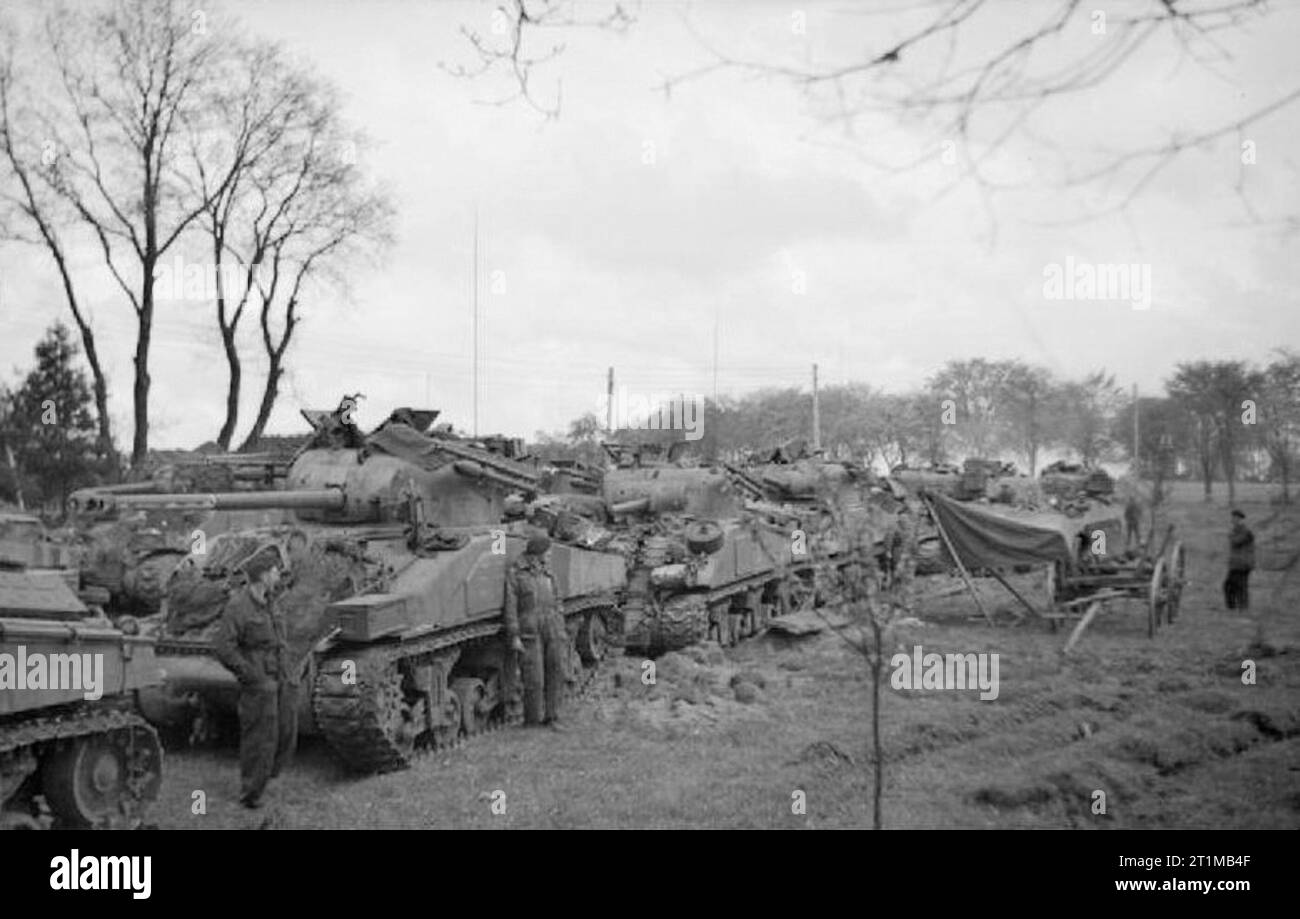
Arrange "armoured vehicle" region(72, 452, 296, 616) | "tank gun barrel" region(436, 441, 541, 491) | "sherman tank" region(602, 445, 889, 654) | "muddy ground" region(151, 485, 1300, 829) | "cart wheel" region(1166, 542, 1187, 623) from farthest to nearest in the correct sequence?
"cart wheel" region(1166, 542, 1187, 623) < "sherman tank" region(602, 445, 889, 654) < "armoured vehicle" region(72, 452, 296, 616) < "tank gun barrel" region(436, 441, 541, 491) < "muddy ground" region(151, 485, 1300, 829)

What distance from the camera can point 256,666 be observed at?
24.2 feet

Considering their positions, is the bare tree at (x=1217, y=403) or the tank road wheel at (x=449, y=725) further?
the tank road wheel at (x=449, y=725)

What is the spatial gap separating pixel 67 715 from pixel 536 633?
4.03 meters

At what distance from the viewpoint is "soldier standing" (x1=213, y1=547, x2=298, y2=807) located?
290 inches

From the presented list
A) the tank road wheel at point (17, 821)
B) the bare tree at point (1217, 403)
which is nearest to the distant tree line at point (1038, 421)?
the bare tree at point (1217, 403)

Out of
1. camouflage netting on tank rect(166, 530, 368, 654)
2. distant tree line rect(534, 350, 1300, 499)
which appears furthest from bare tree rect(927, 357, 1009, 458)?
camouflage netting on tank rect(166, 530, 368, 654)

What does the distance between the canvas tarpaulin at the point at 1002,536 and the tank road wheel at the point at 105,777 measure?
31.2ft

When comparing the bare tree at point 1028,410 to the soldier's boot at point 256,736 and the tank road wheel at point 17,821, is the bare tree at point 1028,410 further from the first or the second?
the tank road wheel at point 17,821

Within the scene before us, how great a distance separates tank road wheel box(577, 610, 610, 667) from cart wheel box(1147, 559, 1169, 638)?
6.23 metres

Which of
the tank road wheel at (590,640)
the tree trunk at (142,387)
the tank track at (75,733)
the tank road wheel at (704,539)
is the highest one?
the tree trunk at (142,387)

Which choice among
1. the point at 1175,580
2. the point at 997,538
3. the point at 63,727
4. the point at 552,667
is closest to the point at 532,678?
the point at 552,667

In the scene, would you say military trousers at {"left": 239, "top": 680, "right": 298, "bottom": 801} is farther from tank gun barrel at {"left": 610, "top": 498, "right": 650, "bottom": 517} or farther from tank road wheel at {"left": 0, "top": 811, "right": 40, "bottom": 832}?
tank gun barrel at {"left": 610, "top": 498, "right": 650, "bottom": 517}

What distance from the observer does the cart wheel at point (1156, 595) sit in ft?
43.4

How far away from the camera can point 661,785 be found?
24.9 feet
